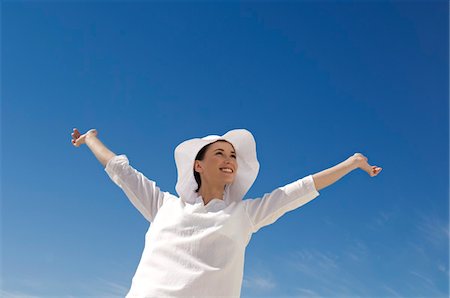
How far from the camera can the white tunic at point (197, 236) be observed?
14.9 ft

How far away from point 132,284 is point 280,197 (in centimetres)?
155

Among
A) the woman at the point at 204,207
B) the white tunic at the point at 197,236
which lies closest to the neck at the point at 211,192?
the woman at the point at 204,207

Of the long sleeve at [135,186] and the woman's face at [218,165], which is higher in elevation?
the woman's face at [218,165]

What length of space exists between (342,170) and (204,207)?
4.33ft

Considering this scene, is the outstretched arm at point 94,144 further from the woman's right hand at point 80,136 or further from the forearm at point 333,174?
the forearm at point 333,174

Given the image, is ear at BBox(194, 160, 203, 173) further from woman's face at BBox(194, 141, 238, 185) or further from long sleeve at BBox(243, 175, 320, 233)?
long sleeve at BBox(243, 175, 320, 233)

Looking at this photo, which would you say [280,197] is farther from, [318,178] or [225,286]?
[225,286]

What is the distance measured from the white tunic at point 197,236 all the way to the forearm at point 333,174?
0.26ft

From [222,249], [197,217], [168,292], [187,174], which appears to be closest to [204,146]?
[187,174]

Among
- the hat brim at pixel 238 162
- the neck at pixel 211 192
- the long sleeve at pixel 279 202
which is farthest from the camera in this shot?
the hat brim at pixel 238 162

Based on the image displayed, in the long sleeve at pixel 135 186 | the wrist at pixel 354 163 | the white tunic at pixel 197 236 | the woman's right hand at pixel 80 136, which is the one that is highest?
the woman's right hand at pixel 80 136

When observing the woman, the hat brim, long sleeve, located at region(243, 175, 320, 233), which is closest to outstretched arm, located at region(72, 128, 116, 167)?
the woman

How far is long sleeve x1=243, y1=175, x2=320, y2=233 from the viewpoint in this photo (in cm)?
488

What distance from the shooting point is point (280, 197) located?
494cm
